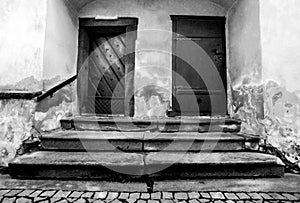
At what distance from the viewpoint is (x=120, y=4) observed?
3662mm

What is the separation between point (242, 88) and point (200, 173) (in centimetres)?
165

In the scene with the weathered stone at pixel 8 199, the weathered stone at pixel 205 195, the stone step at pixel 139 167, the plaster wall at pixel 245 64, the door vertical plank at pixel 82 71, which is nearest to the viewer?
the weathered stone at pixel 8 199

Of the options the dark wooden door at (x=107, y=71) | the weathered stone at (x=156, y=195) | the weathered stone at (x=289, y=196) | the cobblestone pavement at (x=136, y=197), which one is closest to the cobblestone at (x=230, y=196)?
the cobblestone pavement at (x=136, y=197)

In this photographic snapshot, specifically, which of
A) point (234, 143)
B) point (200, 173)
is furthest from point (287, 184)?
point (200, 173)

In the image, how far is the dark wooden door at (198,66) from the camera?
11.7 ft

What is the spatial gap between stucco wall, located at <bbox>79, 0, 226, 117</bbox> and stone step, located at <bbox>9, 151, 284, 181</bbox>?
161cm

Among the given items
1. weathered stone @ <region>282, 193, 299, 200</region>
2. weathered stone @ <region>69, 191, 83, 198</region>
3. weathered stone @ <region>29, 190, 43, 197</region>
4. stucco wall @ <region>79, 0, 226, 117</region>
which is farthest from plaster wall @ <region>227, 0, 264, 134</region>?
weathered stone @ <region>29, 190, 43, 197</region>

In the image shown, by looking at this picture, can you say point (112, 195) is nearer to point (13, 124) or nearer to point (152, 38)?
point (13, 124)

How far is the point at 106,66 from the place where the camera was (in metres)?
4.00

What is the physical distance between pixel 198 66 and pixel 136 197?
8.76 feet

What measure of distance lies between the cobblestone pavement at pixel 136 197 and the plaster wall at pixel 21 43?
4.22 ft

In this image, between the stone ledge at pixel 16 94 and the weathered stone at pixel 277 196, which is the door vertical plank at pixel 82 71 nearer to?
the stone ledge at pixel 16 94

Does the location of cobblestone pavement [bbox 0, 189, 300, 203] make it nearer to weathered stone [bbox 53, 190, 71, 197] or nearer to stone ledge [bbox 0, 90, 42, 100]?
weathered stone [bbox 53, 190, 71, 197]

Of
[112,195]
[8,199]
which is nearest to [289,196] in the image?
[112,195]
